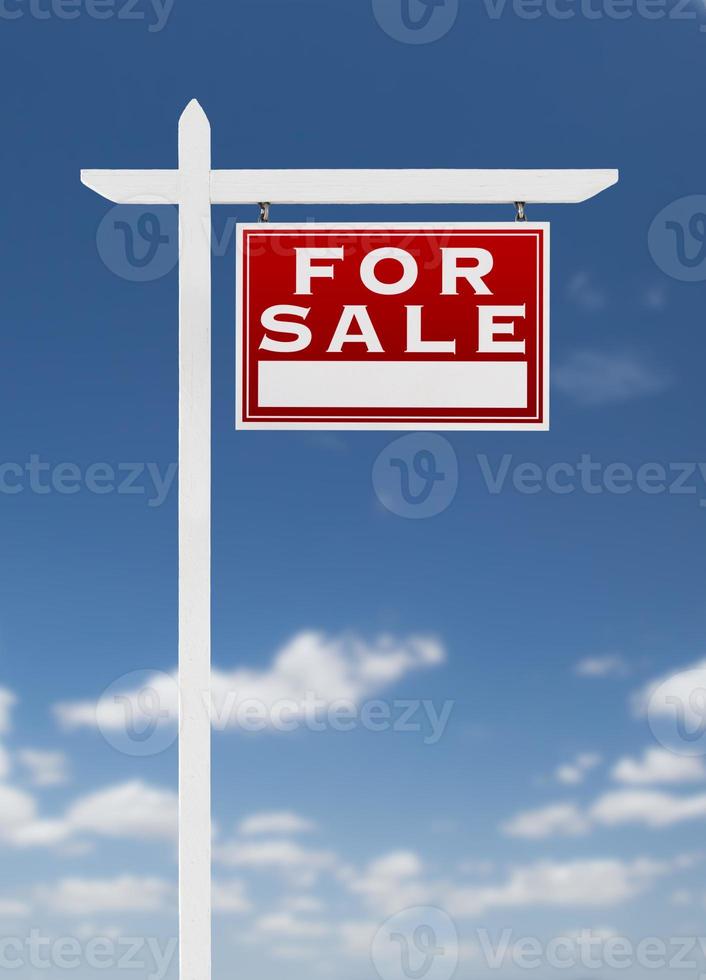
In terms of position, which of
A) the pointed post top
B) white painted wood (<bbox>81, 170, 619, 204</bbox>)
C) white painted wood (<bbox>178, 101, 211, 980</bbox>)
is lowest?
white painted wood (<bbox>178, 101, 211, 980</bbox>)

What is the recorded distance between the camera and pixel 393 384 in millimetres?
3100

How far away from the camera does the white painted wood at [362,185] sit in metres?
3.13

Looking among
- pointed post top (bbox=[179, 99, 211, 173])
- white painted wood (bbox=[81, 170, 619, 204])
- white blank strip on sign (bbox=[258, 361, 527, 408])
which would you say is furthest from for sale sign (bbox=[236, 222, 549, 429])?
pointed post top (bbox=[179, 99, 211, 173])

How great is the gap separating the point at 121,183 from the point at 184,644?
5.02ft

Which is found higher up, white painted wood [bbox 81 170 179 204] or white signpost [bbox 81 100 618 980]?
white painted wood [bbox 81 170 179 204]

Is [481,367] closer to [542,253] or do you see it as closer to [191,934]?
[542,253]

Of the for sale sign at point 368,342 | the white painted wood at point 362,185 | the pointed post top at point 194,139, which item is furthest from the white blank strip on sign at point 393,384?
the pointed post top at point 194,139

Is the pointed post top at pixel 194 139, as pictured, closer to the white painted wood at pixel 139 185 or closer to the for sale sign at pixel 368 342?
the white painted wood at pixel 139 185

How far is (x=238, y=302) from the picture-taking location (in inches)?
122

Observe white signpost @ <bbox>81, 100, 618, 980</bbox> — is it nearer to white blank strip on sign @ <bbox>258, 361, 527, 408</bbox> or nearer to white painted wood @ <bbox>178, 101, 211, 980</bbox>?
white painted wood @ <bbox>178, 101, 211, 980</bbox>

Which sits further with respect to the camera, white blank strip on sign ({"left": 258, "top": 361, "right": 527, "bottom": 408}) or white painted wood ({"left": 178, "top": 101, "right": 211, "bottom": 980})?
white blank strip on sign ({"left": 258, "top": 361, "right": 527, "bottom": 408})

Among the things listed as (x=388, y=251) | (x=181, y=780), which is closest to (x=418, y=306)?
(x=388, y=251)

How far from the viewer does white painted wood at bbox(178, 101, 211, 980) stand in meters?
2.94

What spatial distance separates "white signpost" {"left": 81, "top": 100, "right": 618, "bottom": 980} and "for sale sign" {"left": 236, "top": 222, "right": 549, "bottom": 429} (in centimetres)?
13
